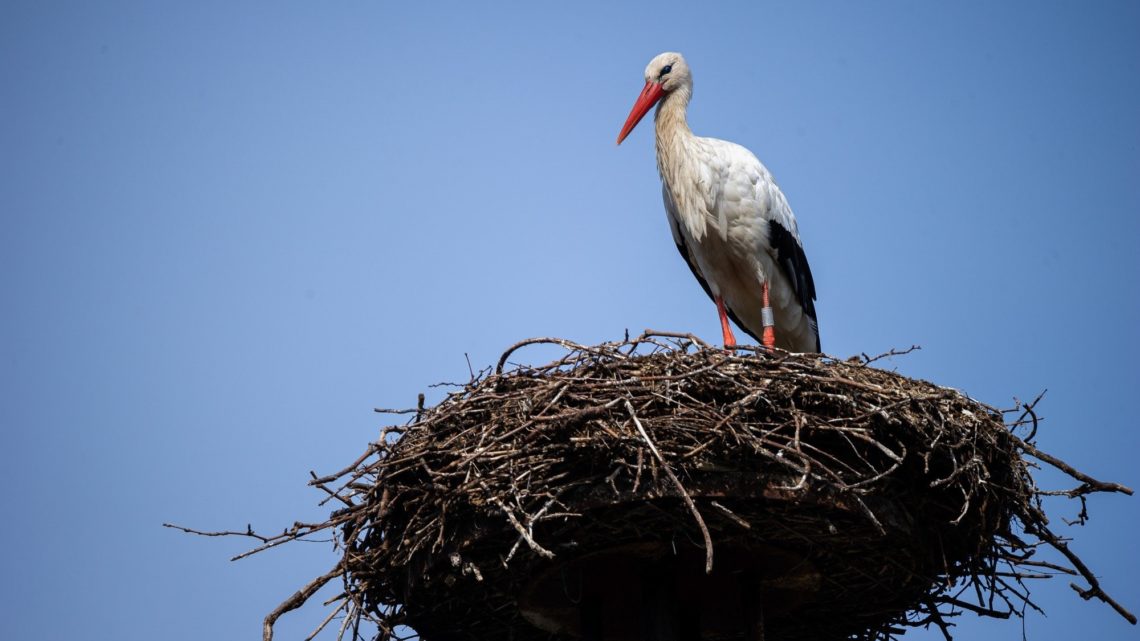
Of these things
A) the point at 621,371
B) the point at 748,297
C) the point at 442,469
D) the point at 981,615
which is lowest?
the point at 981,615

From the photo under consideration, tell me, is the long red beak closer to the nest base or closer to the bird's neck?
the bird's neck

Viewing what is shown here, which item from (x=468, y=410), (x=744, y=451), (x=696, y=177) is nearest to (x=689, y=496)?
(x=744, y=451)

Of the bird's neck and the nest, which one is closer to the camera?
the nest

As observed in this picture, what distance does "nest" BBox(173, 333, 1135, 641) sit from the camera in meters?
4.55

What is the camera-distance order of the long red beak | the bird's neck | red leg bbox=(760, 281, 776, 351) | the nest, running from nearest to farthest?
the nest
red leg bbox=(760, 281, 776, 351)
the bird's neck
the long red beak

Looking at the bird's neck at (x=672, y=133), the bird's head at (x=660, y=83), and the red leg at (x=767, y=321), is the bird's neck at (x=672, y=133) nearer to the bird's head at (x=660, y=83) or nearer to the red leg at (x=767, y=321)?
the bird's head at (x=660, y=83)

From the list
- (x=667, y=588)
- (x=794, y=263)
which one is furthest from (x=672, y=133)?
(x=667, y=588)

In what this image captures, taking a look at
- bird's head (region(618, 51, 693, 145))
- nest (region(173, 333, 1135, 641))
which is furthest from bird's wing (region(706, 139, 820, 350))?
nest (region(173, 333, 1135, 641))

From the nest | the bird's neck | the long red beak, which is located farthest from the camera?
the long red beak

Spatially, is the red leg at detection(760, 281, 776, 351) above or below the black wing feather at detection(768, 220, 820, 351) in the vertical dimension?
below

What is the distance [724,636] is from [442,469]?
1.45 m

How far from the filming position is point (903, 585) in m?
5.20

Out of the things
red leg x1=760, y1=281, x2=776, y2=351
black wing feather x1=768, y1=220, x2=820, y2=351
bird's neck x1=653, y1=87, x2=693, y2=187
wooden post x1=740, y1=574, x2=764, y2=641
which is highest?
bird's neck x1=653, y1=87, x2=693, y2=187

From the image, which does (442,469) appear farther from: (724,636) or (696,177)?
(696,177)
